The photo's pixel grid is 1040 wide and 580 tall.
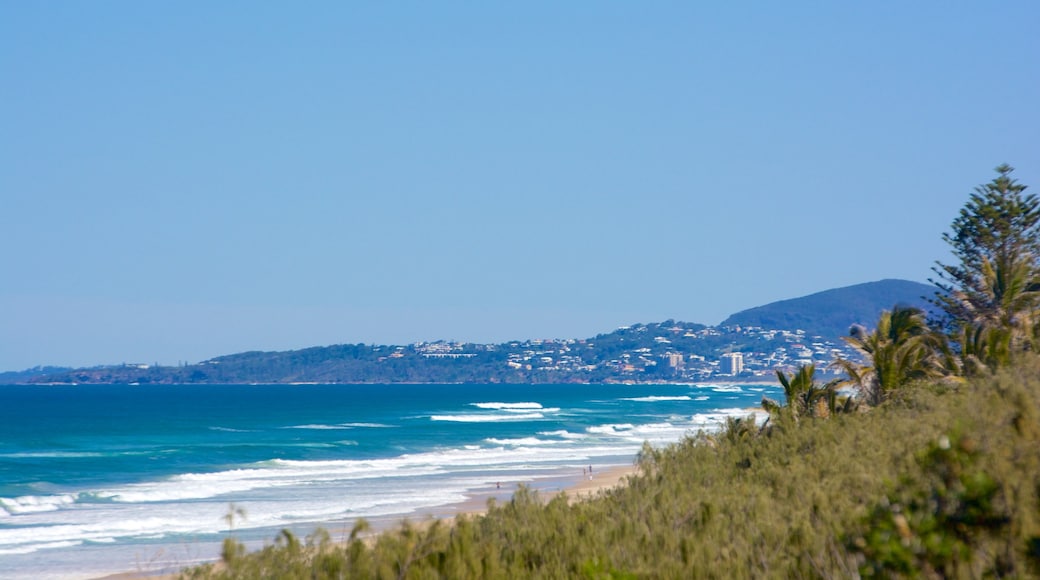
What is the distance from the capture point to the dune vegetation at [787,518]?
5.32 m

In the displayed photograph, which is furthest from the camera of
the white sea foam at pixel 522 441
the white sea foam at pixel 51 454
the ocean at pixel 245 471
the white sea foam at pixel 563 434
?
the white sea foam at pixel 563 434

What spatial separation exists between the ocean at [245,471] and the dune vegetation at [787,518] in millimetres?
4758

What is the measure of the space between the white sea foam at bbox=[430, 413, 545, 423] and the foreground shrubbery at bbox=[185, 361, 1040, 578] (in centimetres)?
6572

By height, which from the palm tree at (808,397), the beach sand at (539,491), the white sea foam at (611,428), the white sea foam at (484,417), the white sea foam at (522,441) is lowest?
the beach sand at (539,491)

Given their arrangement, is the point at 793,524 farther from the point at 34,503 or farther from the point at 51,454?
the point at 51,454

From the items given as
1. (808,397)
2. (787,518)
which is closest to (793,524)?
(787,518)

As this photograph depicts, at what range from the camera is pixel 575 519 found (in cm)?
924

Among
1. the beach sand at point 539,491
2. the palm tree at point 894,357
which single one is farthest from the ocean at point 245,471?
the palm tree at point 894,357

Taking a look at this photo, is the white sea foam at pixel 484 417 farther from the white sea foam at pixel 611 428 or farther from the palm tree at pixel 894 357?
the palm tree at pixel 894 357

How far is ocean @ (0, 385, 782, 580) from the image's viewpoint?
77.7 ft

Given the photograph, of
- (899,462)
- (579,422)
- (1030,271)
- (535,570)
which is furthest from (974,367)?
(579,422)

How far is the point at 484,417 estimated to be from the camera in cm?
8338

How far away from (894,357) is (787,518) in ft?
46.3

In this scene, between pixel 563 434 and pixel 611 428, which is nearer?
pixel 563 434
